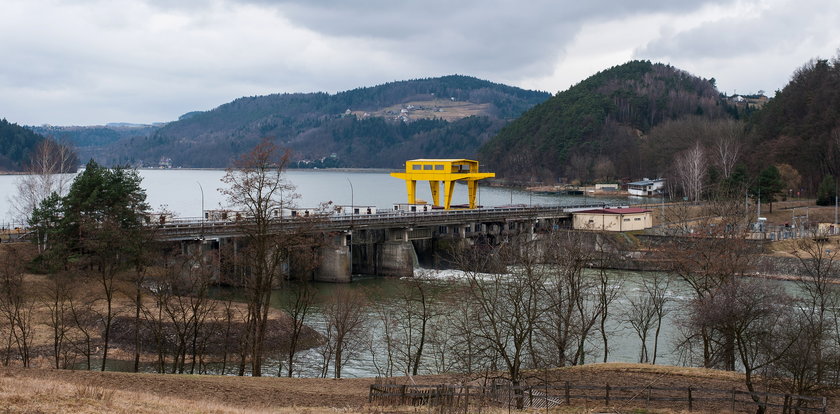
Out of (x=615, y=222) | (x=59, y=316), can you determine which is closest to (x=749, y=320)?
(x=59, y=316)

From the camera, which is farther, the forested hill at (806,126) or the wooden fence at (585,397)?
the forested hill at (806,126)

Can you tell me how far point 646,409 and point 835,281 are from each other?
45.1 meters

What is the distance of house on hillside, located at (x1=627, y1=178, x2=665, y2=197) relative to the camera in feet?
562

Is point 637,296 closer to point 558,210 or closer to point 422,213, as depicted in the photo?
point 422,213

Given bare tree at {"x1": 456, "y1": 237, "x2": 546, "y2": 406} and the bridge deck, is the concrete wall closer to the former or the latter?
the bridge deck

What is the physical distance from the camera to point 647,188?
172625 mm

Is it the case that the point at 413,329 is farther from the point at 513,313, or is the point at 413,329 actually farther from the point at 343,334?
the point at 343,334

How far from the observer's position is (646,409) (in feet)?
76.3

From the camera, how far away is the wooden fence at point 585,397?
2336 centimetres

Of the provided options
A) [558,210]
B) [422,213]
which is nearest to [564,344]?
[422,213]

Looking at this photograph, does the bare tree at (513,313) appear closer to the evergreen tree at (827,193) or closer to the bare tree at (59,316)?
the bare tree at (59,316)

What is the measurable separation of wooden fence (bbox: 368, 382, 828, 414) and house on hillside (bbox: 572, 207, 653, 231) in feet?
197

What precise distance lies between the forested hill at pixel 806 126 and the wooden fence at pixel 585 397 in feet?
353

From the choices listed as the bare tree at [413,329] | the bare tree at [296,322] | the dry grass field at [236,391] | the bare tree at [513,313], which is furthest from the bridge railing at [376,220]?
the dry grass field at [236,391]
